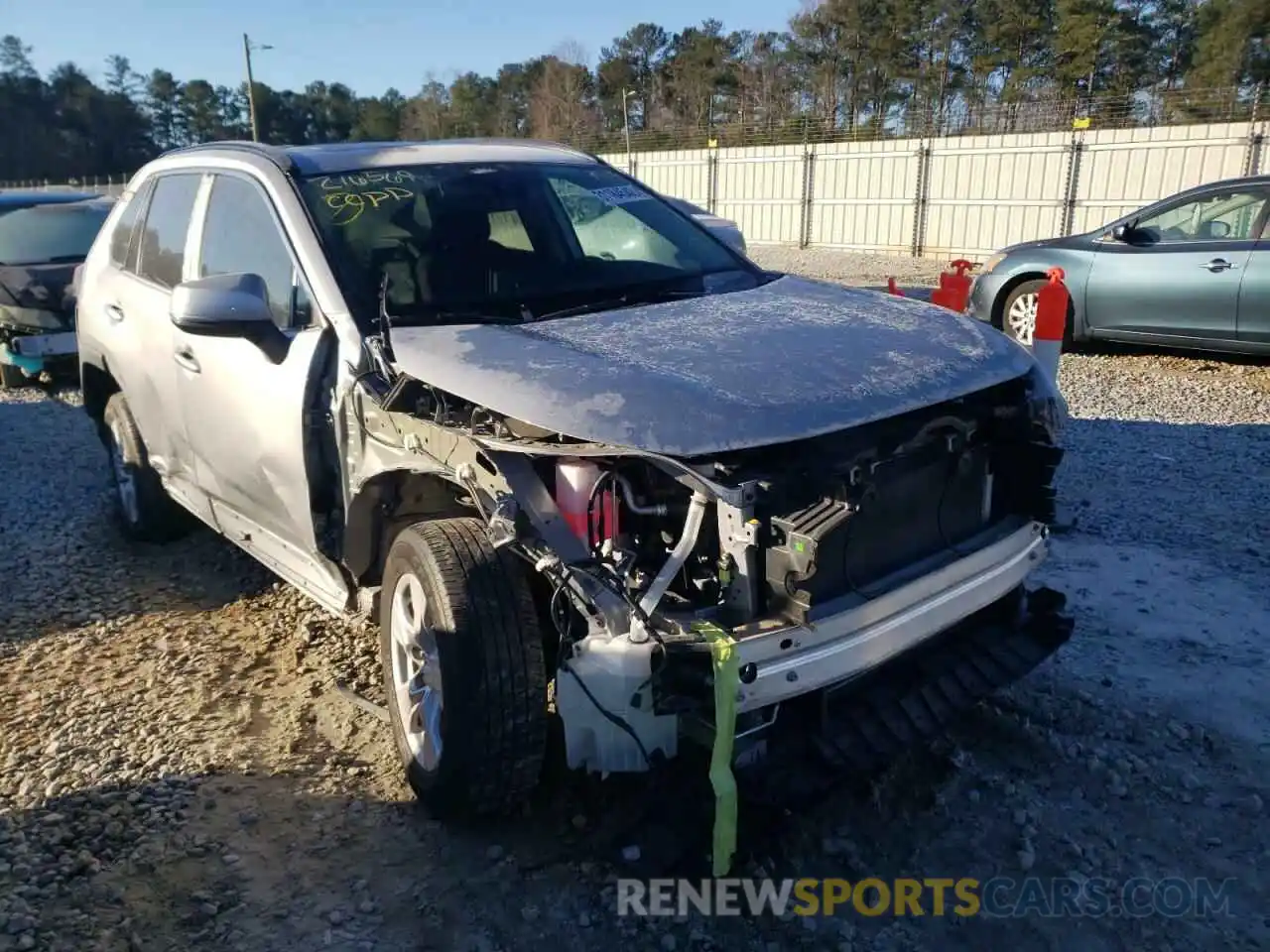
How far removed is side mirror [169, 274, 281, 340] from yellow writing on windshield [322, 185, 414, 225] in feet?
1.45

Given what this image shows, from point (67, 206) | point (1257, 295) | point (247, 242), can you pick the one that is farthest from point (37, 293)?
point (1257, 295)

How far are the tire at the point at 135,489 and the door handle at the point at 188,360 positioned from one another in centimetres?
114

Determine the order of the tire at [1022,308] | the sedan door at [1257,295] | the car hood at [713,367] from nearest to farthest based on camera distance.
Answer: the car hood at [713,367]
the sedan door at [1257,295]
the tire at [1022,308]

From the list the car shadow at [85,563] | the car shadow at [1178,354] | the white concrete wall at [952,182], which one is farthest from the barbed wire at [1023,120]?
the car shadow at [85,563]


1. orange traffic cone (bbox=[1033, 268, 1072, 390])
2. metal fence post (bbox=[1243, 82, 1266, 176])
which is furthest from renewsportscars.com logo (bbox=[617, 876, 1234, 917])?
metal fence post (bbox=[1243, 82, 1266, 176])

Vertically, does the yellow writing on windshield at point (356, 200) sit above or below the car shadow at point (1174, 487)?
above

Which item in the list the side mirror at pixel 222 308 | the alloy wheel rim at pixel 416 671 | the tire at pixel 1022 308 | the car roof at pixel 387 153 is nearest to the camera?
the alloy wheel rim at pixel 416 671

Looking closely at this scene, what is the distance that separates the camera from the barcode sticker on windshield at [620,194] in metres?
4.39

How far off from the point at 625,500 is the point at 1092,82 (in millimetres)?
40209

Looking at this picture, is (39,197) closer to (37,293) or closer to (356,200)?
(37,293)

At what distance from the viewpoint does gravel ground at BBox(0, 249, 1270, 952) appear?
266 centimetres

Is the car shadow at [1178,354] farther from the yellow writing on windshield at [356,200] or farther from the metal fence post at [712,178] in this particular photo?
the metal fence post at [712,178]

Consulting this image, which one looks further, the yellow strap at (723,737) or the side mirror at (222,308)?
the side mirror at (222,308)

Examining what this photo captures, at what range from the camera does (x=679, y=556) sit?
2514mm
